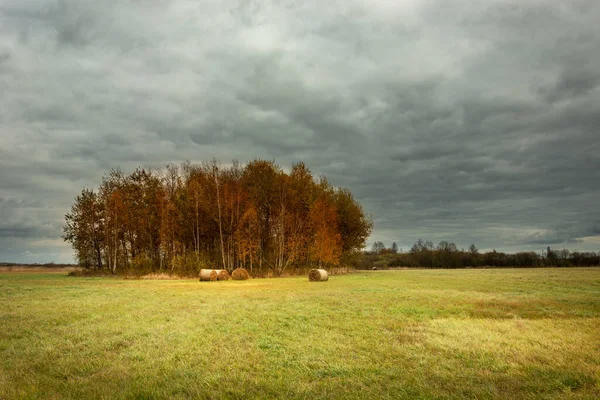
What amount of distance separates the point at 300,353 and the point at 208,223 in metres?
50.6

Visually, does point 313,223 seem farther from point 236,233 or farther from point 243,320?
point 243,320

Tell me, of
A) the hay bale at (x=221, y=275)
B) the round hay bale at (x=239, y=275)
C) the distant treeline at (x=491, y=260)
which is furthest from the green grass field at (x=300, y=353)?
the distant treeline at (x=491, y=260)

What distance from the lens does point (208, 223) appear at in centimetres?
5903

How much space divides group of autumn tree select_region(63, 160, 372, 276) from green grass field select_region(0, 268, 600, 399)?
38728 millimetres

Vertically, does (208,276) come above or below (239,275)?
above

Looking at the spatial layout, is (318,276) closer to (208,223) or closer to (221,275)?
(221,275)

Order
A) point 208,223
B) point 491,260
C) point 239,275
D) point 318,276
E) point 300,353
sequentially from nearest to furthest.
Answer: point 300,353 → point 318,276 → point 239,275 → point 208,223 → point 491,260

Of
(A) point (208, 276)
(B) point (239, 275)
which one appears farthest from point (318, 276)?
(A) point (208, 276)

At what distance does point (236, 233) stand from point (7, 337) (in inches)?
1690

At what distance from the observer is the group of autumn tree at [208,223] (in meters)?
56.9

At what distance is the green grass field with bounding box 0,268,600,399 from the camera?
7.58 metres

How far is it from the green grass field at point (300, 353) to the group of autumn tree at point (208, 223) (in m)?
38.7

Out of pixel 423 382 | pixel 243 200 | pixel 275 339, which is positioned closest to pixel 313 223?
pixel 243 200

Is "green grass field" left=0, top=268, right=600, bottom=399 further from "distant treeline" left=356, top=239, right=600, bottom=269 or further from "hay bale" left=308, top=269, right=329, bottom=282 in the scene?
"distant treeline" left=356, top=239, right=600, bottom=269
